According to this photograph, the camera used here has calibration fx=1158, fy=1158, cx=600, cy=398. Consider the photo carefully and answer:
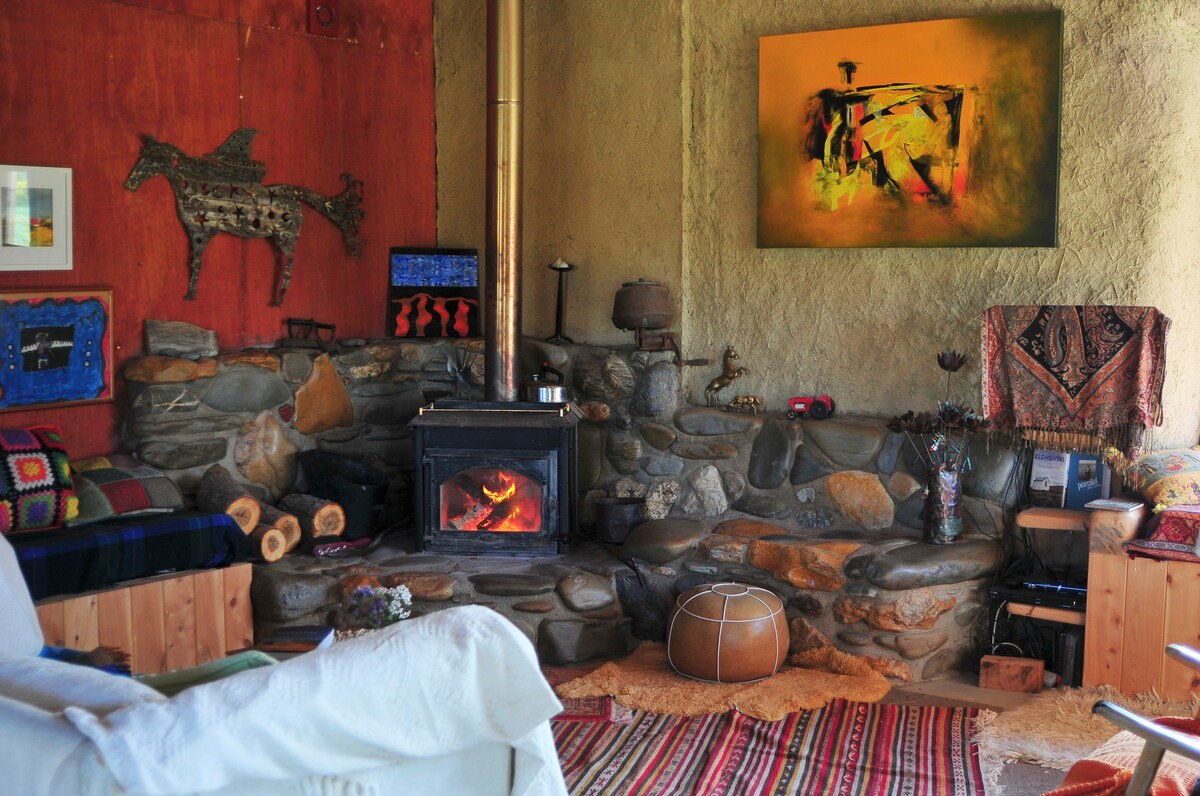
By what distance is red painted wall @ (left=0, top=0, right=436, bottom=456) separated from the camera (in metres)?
4.40

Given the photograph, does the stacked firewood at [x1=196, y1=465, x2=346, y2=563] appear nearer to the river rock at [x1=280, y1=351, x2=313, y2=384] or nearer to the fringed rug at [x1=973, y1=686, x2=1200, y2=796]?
the river rock at [x1=280, y1=351, x2=313, y2=384]

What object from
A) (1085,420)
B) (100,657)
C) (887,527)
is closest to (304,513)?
(100,657)

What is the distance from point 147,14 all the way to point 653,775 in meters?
3.51

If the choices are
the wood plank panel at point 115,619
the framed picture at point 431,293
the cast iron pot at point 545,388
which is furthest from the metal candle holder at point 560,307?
the wood plank panel at point 115,619

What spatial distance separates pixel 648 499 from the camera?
506 cm

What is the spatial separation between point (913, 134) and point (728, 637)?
2.14m

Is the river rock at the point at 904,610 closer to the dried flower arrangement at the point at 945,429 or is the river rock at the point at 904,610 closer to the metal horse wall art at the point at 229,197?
the dried flower arrangement at the point at 945,429

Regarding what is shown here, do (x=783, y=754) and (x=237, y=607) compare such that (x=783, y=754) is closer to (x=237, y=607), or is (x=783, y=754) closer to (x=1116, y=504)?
(x=1116, y=504)

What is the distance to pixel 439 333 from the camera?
18.4ft

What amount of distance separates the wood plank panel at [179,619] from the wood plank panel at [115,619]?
139mm

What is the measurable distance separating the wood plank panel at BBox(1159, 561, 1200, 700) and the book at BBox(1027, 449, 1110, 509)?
0.52 meters

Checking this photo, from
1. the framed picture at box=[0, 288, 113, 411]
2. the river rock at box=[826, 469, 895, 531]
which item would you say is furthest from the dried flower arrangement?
the framed picture at box=[0, 288, 113, 411]

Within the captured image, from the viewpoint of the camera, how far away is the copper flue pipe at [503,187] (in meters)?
5.07

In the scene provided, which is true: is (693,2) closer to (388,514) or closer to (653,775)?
(388,514)
